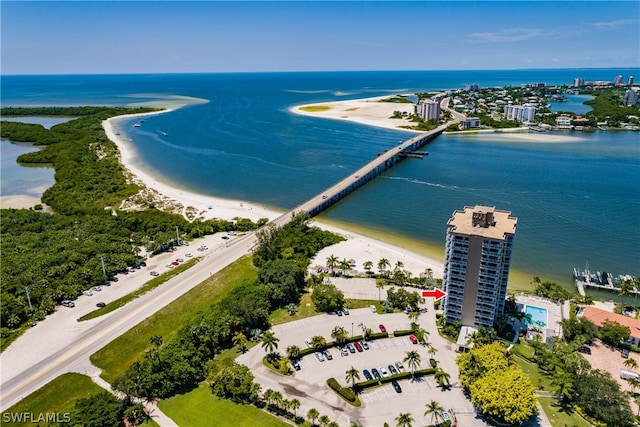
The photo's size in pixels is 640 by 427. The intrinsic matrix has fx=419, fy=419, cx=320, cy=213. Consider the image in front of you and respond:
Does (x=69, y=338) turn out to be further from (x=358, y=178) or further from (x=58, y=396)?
(x=358, y=178)

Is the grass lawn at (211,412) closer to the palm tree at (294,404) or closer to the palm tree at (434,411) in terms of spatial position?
the palm tree at (294,404)

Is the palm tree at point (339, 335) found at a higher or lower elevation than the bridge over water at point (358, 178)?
lower

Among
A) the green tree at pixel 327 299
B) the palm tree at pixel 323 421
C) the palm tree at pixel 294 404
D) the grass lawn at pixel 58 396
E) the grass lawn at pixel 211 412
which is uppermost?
the green tree at pixel 327 299

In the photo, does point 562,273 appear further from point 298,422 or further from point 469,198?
point 298,422

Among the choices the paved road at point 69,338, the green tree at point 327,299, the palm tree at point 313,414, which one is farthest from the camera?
the green tree at point 327,299

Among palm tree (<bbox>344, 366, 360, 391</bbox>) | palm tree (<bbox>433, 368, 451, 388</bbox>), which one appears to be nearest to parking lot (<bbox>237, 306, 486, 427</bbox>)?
palm tree (<bbox>433, 368, 451, 388</bbox>)

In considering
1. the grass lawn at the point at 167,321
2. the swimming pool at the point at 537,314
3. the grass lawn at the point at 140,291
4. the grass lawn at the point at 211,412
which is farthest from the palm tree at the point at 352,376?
the grass lawn at the point at 140,291

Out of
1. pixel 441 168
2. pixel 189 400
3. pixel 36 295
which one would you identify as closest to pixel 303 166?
pixel 441 168
